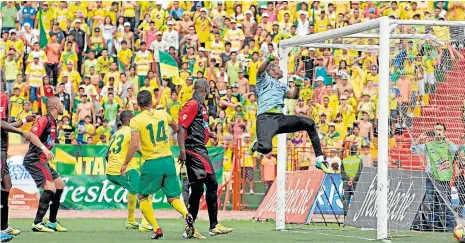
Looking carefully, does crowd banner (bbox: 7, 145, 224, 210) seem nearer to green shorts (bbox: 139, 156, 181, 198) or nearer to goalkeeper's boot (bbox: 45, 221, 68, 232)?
goalkeeper's boot (bbox: 45, 221, 68, 232)

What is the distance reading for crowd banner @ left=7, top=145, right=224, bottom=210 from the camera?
77.0 feet

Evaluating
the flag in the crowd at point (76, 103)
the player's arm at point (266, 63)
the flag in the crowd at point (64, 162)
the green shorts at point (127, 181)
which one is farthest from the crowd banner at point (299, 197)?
the flag in the crowd at point (76, 103)

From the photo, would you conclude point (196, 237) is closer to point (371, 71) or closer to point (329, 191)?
point (329, 191)

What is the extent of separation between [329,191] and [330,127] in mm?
3047

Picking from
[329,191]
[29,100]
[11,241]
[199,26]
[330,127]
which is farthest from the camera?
[199,26]

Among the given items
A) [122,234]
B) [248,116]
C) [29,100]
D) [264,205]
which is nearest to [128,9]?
[29,100]

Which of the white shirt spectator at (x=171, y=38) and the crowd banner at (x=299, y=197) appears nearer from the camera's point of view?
the crowd banner at (x=299, y=197)

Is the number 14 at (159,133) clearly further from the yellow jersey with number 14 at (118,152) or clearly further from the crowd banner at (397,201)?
the crowd banner at (397,201)

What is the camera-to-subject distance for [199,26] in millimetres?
31016

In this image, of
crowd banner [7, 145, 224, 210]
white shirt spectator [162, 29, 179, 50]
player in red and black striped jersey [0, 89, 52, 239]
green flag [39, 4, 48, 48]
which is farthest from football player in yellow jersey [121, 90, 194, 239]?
green flag [39, 4, 48, 48]

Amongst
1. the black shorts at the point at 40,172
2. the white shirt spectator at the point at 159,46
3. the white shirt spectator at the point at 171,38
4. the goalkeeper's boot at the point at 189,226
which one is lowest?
the goalkeeper's boot at the point at 189,226

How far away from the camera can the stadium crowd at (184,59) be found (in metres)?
24.2

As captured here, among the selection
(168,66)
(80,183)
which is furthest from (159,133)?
(168,66)

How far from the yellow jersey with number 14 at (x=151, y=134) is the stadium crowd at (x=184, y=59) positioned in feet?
28.7
